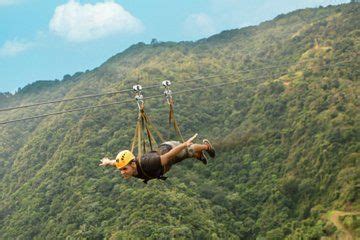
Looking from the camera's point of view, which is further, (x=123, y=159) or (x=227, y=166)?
(x=227, y=166)

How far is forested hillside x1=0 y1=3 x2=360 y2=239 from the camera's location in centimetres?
3922

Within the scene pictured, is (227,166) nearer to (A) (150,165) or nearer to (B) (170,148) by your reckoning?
(B) (170,148)

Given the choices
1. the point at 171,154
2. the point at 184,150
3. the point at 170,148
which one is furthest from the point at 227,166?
the point at 171,154

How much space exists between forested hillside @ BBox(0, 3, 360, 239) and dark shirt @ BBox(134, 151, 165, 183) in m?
19.0

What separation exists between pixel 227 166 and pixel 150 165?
43.2 m

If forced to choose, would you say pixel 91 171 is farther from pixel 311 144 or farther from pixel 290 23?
pixel 290 23

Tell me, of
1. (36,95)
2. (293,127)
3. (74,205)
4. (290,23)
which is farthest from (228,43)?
(74,205)

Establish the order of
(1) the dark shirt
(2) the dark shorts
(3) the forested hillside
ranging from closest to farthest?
(1) the dark shirt < (2) the dark shorts < (3) the forested hillside

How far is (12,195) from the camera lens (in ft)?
177

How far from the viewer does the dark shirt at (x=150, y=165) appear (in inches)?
328

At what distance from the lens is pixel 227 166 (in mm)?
51031

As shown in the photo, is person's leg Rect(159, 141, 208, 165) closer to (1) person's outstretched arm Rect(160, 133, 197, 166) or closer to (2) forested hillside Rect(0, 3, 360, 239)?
(1) person's outstretched arm Rect(160, 133, 197, 166)

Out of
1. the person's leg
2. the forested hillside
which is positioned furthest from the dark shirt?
the forested hillside

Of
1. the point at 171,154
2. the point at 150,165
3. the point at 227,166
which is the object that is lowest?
the point at 227,166
